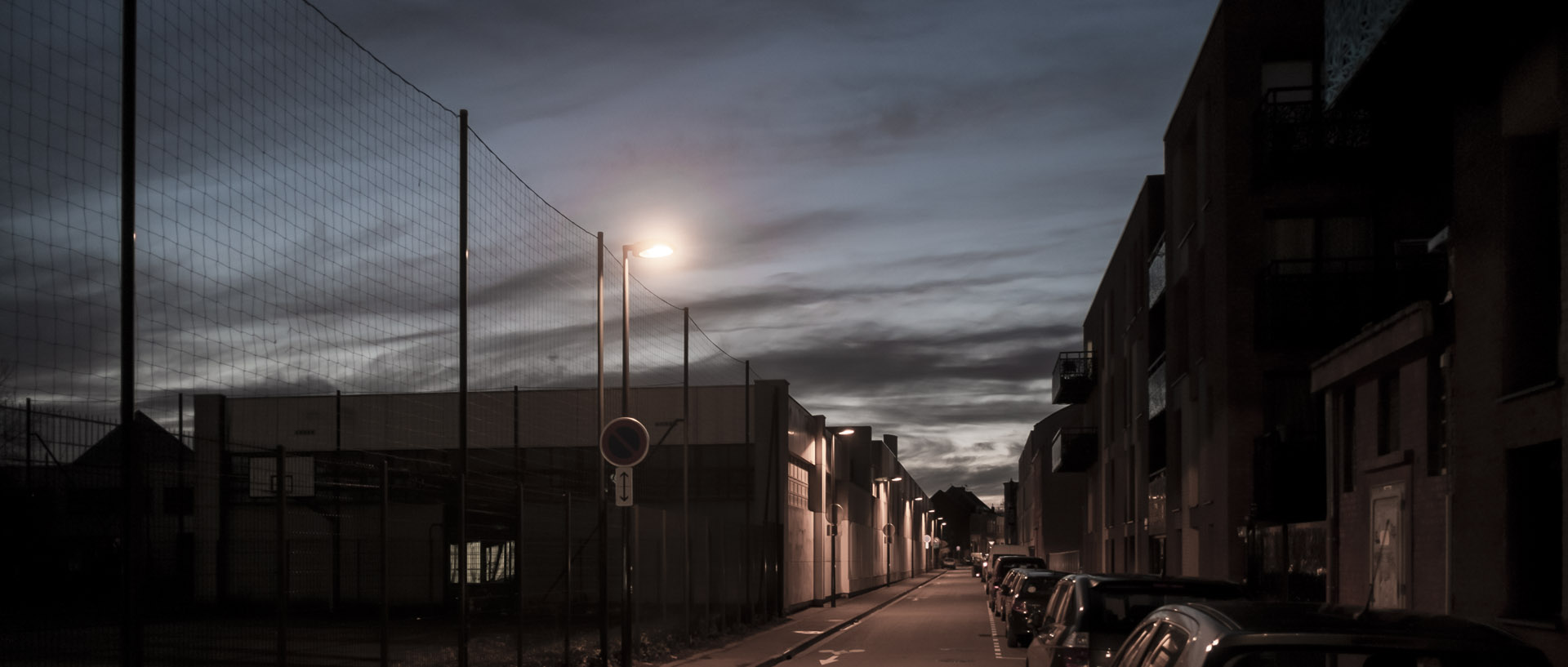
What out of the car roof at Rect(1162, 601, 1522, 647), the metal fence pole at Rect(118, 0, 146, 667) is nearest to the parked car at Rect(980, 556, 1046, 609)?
the metal fence pole at Rect(118, 0, 146, 667)

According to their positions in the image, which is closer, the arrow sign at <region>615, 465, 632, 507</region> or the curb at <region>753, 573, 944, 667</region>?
the arrow sign at <region>615, 465, 632, 507</region>

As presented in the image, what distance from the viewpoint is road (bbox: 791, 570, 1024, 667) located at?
22.4 meters

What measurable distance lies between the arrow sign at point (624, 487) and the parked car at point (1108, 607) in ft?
26.4

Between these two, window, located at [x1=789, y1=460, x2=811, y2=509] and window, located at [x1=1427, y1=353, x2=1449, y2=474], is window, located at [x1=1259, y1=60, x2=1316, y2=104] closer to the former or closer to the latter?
window, located at [x1=1427, y1=353, x2=1449, y2=474]

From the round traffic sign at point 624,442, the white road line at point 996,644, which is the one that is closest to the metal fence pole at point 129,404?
the round traffic sign at point 624,442

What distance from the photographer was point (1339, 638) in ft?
15.0

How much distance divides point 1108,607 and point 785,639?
18.4 metres

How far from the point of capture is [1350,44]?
13.4 metres

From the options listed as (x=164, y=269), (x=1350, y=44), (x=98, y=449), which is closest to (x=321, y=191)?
(x=164, y=269)

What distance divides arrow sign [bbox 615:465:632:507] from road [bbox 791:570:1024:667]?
5.43m

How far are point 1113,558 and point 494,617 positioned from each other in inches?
1352

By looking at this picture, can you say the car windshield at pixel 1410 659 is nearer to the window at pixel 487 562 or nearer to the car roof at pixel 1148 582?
the car roof at pixel 1148 582

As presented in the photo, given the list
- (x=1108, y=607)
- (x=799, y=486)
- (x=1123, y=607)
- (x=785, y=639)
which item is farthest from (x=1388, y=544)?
(x=799, y=486)

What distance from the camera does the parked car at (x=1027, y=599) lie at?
25.1 metres
